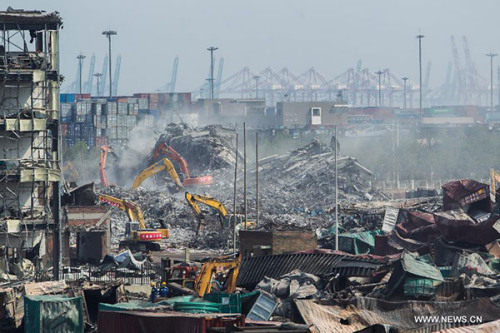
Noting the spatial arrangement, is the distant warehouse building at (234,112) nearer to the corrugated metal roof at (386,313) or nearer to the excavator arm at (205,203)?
the excavator arm at (205,203)

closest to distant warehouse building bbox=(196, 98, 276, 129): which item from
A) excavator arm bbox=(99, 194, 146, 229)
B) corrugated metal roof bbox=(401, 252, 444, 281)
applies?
excavator arm bbox=(99, 194, 146, 229)

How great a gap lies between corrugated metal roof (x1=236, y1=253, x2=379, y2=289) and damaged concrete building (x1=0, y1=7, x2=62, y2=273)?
48.5 feet

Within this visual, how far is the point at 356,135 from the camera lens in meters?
154

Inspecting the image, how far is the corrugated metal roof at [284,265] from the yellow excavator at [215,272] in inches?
8.8

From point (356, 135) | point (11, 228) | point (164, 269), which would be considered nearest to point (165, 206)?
point (11, 228)

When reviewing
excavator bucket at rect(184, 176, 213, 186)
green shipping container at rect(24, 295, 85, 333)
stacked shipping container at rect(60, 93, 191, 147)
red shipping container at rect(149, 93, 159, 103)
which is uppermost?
red shipping container at rect(149, 93, 159, 103)

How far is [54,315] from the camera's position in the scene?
26.7 m

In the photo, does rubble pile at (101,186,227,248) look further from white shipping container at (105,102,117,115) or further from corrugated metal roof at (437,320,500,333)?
white shipping container at (105,102,117,115)

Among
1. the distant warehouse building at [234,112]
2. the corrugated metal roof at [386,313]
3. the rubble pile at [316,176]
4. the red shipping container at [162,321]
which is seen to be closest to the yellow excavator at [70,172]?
the rubble pile at [316,176]

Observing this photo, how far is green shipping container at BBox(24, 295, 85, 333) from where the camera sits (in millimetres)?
26594

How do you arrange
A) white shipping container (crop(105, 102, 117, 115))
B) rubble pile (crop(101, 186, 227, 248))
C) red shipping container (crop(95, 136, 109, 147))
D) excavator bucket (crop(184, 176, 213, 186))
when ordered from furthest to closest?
white shipping container (crop(105, 102, 117, 115)) → red shipping container (crop(95, 136, 109, 147)) → excavator bucket (crop(184, 176, 213, 186)) → rubble pile (crop(101, 186, 227, 248))

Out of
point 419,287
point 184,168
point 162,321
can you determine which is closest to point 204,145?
point 184,168

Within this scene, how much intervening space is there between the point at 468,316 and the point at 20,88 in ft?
86.7

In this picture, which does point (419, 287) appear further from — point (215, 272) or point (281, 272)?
point (215, 272)
